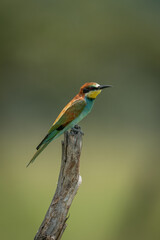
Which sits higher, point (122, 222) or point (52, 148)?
point (52, 148)

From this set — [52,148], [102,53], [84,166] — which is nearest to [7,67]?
[102,53]

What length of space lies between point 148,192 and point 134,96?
2213mm

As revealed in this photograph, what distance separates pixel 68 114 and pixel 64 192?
0.62 m

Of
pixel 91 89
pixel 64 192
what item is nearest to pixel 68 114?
pixel 91 89

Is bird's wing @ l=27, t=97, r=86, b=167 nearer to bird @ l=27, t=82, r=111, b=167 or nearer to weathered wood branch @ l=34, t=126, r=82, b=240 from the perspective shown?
bird @ l=27, t=82, r=111, b=167

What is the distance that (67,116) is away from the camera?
2.09 meters

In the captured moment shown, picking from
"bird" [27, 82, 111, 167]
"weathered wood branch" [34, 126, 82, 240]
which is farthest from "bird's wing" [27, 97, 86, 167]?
"weathered wood branch" [34, 126, 82, 240]

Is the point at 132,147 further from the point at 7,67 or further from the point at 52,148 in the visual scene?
the point at 7,67

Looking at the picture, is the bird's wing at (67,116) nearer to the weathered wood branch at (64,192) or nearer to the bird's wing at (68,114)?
the bird's wing at (68,114)

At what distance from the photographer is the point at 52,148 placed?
5.63m

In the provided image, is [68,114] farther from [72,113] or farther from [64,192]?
[64,192]

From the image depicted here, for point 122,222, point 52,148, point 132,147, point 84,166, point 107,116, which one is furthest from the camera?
point 107,116

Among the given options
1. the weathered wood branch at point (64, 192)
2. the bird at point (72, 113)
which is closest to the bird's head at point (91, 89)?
the bird at point (72, 113)

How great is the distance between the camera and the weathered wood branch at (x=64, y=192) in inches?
58.9
